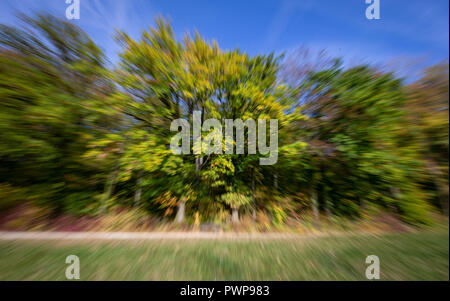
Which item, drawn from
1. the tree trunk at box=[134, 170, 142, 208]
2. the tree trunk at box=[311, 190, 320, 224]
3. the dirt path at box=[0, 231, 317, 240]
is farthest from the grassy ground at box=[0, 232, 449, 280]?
the tree trunk at box=[134, 170, 142, 208]

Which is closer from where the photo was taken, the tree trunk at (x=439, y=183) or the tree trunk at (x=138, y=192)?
the tree trunk at (x=439, y=183)

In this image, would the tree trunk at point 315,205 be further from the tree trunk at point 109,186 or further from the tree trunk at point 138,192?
the tree trunk at point 109,186

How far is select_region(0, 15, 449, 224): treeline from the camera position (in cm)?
491

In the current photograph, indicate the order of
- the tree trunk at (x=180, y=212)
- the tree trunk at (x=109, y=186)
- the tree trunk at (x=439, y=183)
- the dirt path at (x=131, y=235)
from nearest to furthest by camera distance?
the tree trunk at (x=439, y=183)
the dirt path at (x=131, y=235)
the tree trunk at (x=180, y=212)
the tree trunk at (x=109, y=186)

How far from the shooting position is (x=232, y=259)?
134 inches

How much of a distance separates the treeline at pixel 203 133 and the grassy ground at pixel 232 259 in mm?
2320

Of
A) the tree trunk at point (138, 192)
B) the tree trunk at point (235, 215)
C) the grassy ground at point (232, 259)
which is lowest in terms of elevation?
the tree trunk at point (235, 215)

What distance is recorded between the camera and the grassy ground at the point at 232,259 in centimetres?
291

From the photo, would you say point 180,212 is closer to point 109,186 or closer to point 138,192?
point 138,192

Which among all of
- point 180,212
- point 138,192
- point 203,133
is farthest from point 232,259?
point 138,192

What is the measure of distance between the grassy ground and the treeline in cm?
232

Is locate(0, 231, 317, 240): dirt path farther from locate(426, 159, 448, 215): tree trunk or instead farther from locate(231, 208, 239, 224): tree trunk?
locate(426, 159, 448, 215): tree trunk

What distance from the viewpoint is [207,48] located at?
659 cm

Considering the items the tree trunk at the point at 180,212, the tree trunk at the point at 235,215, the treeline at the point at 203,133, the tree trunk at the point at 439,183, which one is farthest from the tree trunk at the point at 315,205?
the tree trunk at the point at 180,212
